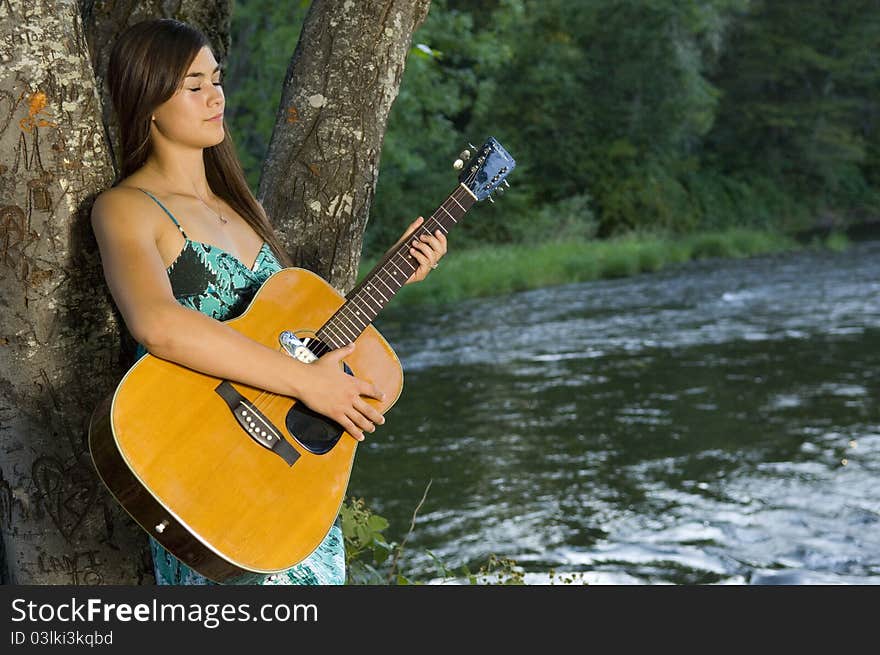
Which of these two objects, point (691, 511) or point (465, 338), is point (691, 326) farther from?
point (691, 511)

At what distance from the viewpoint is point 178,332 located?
7.37 ft

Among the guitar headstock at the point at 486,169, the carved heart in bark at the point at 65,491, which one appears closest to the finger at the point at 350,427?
the carved heart in bark at the point at 65,491

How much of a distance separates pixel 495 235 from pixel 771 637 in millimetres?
23723

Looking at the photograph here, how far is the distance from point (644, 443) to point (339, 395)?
7.15 metres

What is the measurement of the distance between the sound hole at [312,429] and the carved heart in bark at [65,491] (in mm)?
475

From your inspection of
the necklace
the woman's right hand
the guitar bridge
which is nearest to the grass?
the necklace

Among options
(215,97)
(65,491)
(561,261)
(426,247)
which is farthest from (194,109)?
(561,261)

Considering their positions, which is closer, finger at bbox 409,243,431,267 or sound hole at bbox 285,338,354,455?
sound hole at bbox 285,338,354,455

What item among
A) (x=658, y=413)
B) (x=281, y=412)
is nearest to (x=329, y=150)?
(x=281, y=412)

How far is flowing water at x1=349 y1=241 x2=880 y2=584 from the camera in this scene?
687cm

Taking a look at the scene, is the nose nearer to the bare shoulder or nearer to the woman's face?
the woman's face

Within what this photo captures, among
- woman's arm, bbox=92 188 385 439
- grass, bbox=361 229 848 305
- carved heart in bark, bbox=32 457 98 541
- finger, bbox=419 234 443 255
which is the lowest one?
grass, bbox=361 229 848 305

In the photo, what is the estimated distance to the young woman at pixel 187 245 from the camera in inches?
89.7

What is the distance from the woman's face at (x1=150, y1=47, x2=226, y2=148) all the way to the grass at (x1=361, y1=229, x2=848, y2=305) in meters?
16.0
